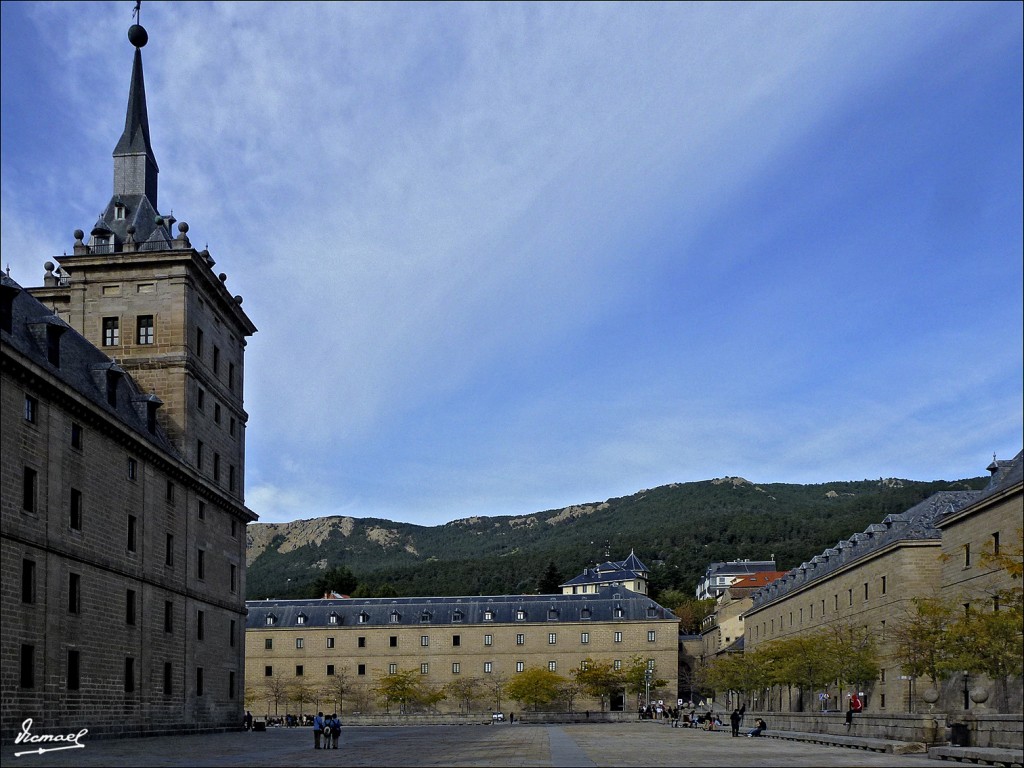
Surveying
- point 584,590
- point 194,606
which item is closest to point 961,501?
point 194,606

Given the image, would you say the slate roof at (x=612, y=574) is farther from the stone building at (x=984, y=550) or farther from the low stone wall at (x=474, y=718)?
the stone building at (x=984, y=550)

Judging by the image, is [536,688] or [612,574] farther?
[612,574]

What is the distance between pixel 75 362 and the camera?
43.5 metres

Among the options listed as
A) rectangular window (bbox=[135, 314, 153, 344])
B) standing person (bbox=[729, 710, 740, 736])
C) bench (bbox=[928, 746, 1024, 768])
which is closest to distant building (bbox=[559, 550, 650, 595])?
standing person (bbox=[729, 710, 740, 736])

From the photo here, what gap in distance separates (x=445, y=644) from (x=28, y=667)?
81.4m

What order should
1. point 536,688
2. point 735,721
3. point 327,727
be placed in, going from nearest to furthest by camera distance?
point 327,727, point 735,721, point 536,688

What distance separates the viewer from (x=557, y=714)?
92.5 m

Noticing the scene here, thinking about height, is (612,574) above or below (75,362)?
below

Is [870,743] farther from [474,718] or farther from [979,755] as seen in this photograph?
[474,718]

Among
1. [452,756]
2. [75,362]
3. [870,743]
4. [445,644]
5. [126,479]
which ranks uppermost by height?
[75,362]

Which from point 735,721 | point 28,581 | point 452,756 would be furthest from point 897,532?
point 28,581

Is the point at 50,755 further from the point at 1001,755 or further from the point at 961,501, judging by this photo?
the point at 961,501

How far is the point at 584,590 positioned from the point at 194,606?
4622 inches

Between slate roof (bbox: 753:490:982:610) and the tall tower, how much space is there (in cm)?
3606
